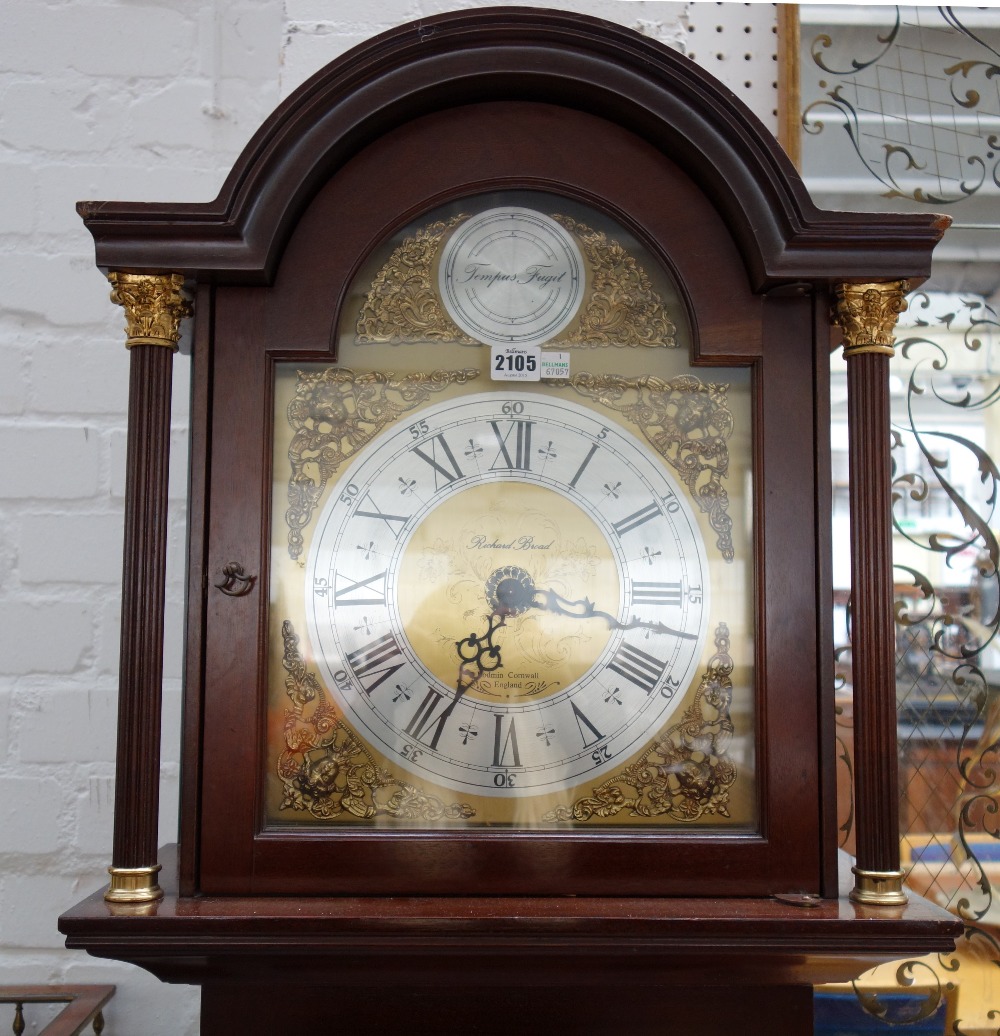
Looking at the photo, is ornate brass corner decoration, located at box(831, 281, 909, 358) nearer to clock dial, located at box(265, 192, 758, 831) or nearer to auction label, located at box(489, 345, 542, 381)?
clock dial, located at box(265, 192, 758, 831)

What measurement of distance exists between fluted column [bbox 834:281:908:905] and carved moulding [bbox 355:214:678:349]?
0.17 m

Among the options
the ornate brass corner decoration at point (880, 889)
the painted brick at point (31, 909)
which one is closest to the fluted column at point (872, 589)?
the ornate brass corner decoration at point (880, 889)

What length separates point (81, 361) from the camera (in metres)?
1.44

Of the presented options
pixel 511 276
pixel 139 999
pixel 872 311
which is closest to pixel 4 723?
pixel 139 999

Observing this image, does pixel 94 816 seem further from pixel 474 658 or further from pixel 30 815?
pixel 474 658

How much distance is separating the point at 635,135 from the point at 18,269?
847 mm

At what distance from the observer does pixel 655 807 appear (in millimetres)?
1000

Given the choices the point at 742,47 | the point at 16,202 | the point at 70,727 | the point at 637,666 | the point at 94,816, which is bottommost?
the point at 94,816

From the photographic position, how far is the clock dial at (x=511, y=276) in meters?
1.05

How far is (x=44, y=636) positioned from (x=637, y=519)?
2.66 feet

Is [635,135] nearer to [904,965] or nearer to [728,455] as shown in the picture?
[728,455]

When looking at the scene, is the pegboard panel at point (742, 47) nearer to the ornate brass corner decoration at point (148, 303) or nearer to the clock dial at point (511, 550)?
the clock dial at point (511, 550)

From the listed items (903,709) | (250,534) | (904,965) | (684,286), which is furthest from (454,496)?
(904,965)

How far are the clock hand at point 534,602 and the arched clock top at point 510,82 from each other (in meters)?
0.33
